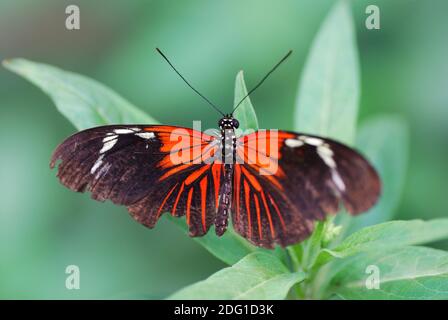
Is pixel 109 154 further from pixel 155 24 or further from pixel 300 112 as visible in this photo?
pixel 155 24

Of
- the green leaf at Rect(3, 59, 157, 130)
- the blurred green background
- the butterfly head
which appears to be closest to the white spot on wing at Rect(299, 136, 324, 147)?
the butterfly head

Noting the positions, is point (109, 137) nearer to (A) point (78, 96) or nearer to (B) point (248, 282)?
(A) point (78, 96)

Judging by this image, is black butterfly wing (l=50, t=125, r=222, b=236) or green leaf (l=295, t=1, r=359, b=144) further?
green leaf (l=295, t=1, r=359, b=144)

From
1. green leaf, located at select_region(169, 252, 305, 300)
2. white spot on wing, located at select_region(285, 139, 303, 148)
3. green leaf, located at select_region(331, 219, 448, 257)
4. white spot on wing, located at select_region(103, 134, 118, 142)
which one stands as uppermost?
white spot on wing, located at select_region(103, 134, 118, 142)

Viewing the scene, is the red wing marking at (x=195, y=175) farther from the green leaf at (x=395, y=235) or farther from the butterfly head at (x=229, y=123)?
the green leaf at (x=395, y=235)

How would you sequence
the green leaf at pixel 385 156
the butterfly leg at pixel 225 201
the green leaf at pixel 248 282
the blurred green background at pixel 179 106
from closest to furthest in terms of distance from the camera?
1. the green leaf at pixel 248 282
2. the butterfly leg at pixel 225 201
3. the green leaf at pixel 385 156
4. the blurred green background at pixel 179 106

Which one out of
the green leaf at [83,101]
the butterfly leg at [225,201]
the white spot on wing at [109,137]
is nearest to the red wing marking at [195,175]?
the butterfly leg at [225,201]

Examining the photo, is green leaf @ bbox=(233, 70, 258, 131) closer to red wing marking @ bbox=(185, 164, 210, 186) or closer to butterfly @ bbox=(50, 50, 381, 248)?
butterfly @ bbox=(50, 50, 381, 248)

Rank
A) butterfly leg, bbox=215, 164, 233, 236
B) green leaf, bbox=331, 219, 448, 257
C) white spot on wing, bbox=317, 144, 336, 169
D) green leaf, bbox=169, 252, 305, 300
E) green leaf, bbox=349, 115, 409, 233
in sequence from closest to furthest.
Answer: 1. green leaf, bbox=169, 252, 305, 300
2. green leaf, bbox=331, 219, 448, 257
3. white spot on wing, bbox=317, 144, 336, 169
4. butterfly leg, bbox=215, 164, 233, 236
5. green leaf, bbox=349, 115, 409, 233
